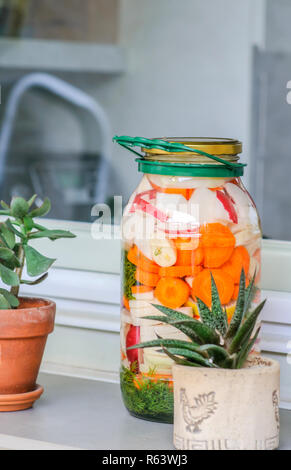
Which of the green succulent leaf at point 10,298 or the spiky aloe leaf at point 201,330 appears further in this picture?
the green succulent leaf at point 10,298

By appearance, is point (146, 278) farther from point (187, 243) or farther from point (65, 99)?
point (65, 99)

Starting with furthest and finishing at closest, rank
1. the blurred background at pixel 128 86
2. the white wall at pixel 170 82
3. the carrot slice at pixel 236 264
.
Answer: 1. the white wall at pixel 170 82
2. the blurred background at pixel 128 86
3. the carrot slice at pixel 236 264

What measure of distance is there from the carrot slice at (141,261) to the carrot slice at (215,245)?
0.05 meters

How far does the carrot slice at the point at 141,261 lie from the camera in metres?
0.74

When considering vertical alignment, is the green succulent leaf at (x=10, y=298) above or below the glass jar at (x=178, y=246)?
below

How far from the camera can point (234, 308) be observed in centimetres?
73

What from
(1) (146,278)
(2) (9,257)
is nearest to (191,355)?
(1) (146,278)

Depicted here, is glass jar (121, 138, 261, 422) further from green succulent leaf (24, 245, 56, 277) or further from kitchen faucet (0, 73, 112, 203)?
kitchen faucet (0, 73, 112, 203)

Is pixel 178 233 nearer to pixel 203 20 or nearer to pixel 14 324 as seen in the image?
pixel 14 324

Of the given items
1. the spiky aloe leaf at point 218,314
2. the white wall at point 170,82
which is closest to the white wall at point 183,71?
the white wall at point 170,82

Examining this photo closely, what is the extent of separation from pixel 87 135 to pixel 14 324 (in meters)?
1.64

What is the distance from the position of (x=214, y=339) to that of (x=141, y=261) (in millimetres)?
126

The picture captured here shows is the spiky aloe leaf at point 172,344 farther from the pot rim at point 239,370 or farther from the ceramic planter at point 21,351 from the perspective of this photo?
the ceramic planter at point 21,351
